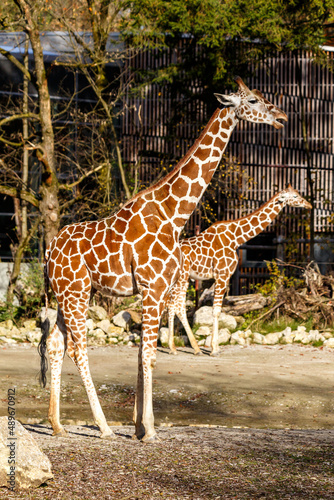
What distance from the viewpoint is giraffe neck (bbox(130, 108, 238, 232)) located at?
6.60 meters

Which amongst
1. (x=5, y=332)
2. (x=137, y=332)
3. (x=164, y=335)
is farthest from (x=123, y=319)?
(x=5, y=332)

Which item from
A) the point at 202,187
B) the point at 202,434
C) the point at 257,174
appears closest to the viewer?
the point at 202,434

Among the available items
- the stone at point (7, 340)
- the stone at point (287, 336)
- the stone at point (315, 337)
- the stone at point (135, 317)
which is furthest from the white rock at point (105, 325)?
the stone at point (315, 337)

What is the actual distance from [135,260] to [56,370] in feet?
4.39

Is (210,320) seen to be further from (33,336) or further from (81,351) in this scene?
(81,351)

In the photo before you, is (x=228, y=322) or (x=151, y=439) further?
(x=228, y=322)

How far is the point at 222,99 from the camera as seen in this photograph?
6.92 meters

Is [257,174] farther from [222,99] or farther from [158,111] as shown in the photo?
[222,99]

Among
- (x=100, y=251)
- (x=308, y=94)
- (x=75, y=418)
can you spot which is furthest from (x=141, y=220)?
(x=308, y=94)

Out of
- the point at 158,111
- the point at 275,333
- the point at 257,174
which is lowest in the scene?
the point at 275,333

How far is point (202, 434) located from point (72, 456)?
142 centimetres

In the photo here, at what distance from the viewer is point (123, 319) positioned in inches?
566

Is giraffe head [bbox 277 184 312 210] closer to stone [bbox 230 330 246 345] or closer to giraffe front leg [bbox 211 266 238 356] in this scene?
giraffe front leg [bbox 211 266 238 356]

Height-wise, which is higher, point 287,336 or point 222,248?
point 222,248
